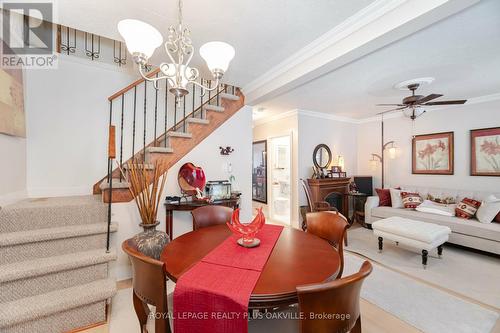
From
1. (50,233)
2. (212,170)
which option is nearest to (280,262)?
(50,233)

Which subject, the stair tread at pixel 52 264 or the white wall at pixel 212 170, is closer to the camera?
the stair tread at pixel 52 264

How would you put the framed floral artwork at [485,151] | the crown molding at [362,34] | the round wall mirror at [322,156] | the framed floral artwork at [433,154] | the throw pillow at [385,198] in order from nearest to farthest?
the crown molding at [362,34] → the framed floral artwork at [485,151] → the framed floral artwork at [433,154] → the throw pillow at [385,198] → the round wall mirror at [322,156]

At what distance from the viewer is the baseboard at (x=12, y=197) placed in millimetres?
2003

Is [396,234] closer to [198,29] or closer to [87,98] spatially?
[198,29]

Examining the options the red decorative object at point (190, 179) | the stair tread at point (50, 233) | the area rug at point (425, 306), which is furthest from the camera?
the red decorative object at point (190, 179)

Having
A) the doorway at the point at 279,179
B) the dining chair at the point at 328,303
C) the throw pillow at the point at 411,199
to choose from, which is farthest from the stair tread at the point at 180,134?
the throw pillow at the point at 411,199

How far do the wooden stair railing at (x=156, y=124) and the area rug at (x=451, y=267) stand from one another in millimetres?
2912

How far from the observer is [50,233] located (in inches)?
72.6

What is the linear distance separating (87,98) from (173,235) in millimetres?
2165

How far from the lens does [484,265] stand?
288 centimetres

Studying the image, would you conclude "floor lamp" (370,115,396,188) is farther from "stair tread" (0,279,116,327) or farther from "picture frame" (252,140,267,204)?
"stair tread" (0,279,116,327)

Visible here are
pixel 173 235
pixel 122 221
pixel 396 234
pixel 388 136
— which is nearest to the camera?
pixel 122 221

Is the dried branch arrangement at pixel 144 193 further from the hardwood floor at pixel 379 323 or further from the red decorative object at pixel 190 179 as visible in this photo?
the hardwood floor at pixel 379 323

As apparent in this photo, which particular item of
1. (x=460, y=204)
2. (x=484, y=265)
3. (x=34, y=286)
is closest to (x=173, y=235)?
(x=34, y=286)
